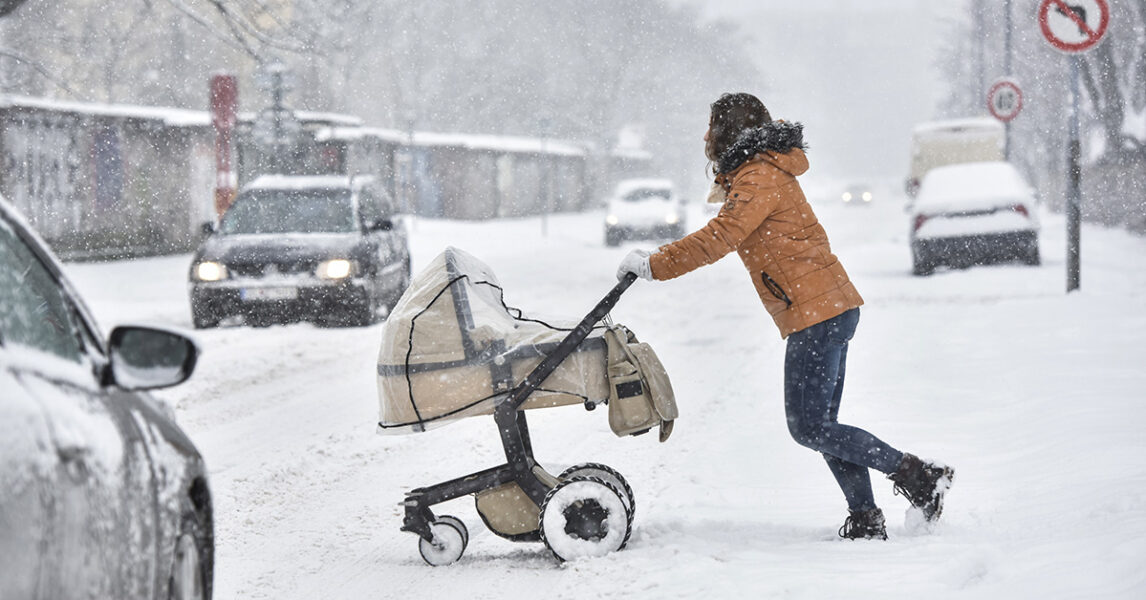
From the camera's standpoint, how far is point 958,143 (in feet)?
104

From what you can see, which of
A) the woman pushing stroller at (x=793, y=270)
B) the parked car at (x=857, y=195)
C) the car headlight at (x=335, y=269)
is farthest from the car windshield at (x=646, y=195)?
the parked car at (x=857, y=195)

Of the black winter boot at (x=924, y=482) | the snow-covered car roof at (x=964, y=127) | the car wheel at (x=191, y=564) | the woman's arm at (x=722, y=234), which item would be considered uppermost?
the snow-covered car roof at (x=964, y=127)

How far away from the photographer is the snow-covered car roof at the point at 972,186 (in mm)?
18312

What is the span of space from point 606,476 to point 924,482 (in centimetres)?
123

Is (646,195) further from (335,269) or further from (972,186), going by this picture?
(335,269)

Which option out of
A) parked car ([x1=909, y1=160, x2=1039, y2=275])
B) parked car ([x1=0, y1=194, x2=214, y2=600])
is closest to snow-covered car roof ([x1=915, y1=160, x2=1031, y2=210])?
parked car ([x1=909, y1=160, x2=1039, y2=275])

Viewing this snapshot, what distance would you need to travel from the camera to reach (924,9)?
561ft

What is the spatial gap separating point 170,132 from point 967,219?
1808 centimetres

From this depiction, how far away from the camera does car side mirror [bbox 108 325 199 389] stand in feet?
8.96

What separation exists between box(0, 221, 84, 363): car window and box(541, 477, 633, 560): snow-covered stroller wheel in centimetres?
220

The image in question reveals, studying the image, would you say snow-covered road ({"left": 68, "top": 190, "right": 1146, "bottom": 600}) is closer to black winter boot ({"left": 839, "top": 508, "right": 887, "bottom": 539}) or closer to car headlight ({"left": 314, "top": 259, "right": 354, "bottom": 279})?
black winter boot ({"left": 839, "top": 508, "right": 887, "bottom": 539})

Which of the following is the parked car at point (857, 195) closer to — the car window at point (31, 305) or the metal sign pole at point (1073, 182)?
the metal sign pole at point (1073, 182)

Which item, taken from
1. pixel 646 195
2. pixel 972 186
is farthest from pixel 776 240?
pixel 646 195

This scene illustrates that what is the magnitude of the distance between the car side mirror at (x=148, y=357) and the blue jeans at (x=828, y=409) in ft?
8.51
